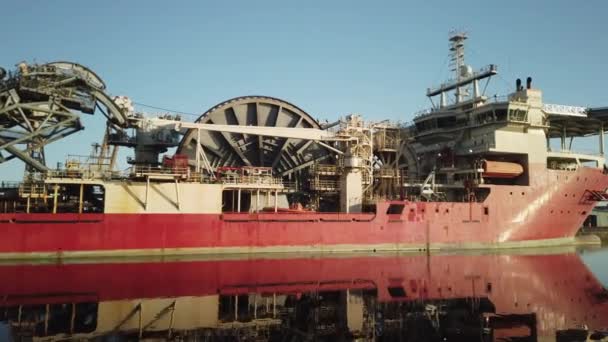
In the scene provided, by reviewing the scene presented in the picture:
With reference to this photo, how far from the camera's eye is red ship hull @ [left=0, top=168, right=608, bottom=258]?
20906 millimetres

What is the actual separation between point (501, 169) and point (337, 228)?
1147 cm

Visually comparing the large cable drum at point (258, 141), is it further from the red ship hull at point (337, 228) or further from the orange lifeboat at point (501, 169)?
the orange lifeboat at point (501, 169)

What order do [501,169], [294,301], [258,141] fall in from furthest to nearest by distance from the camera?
1. [258,141]
2. [501,169]
3. [294,301]

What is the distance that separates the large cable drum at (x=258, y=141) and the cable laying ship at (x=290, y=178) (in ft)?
0.27

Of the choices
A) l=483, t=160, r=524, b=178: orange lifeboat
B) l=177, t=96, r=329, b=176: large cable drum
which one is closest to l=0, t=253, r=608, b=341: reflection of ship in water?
l=483, t=160, r=524, b=178: orange lifeboat

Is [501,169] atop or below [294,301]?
atop

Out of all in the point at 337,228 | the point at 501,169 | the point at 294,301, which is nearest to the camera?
the point at 294,301

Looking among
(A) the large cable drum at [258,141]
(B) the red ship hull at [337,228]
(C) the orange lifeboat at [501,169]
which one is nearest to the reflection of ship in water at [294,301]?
(B) the red ship hull at [337,228]

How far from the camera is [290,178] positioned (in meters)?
31.2

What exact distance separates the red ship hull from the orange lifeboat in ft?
2.70

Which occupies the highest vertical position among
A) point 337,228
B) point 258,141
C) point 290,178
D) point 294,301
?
point 258,141

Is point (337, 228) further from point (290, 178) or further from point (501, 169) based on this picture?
point (501, 169)

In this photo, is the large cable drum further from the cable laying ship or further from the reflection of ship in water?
the reflection of ship in water

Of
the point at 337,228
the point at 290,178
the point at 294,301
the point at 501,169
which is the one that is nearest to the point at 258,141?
the point at 290,178
